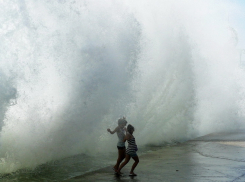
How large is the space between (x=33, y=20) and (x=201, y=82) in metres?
18.0

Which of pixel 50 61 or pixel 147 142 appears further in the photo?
pixel 147 142

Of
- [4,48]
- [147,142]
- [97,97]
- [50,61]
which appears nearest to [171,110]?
[147,142]

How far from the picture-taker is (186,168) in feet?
29.8

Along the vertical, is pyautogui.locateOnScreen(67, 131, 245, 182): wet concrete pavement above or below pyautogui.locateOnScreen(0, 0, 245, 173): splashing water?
below

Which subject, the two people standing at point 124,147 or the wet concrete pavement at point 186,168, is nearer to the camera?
the wet concrete pavement at point 186,168

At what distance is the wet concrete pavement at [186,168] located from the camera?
7.99 m

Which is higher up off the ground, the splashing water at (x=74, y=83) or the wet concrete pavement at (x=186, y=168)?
the splashing water at (x=74, y=83)

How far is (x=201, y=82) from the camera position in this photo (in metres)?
27.4

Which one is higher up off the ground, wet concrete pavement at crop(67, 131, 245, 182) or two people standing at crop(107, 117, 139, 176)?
two people standing at crop(107, 117, 139, 176)

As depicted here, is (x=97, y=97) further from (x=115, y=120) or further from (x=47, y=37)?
(x=47, y=37)

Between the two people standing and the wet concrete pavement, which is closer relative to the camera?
the wet concrete pavement

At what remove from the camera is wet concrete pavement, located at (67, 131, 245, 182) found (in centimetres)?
799

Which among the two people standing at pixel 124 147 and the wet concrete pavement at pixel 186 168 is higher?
the two people standing at pixel 124 147

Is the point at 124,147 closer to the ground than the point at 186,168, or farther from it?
farther from it
